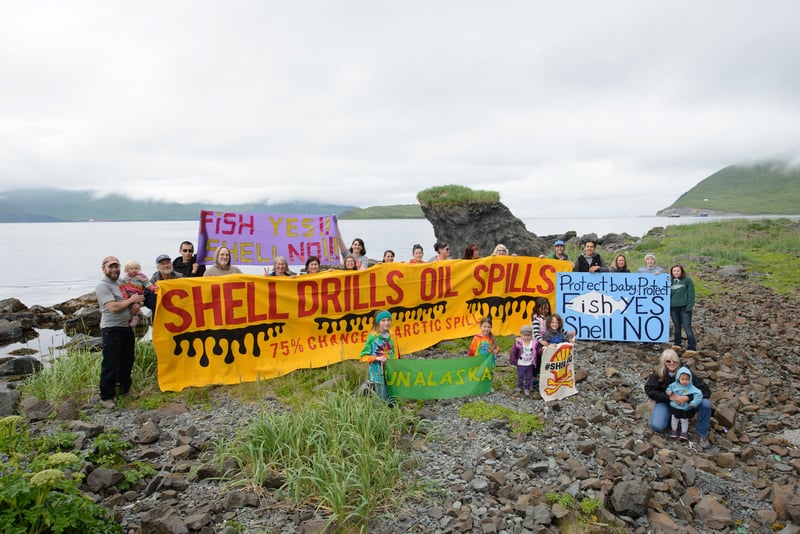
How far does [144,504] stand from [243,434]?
124cm

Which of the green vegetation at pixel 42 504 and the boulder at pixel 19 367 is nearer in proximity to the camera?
the green vegetation at pixel 42 504

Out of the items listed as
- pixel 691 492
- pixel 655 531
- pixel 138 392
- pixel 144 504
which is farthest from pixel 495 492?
pixel 138 392

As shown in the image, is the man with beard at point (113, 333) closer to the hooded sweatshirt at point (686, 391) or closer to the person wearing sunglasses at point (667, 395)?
the person wearing sunglasses at point (667, 395)

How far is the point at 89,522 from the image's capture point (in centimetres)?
398

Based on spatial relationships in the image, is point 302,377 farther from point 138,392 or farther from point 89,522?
point 89,522

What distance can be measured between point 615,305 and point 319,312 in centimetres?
623

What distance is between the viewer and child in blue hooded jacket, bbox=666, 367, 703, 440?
21.3ft

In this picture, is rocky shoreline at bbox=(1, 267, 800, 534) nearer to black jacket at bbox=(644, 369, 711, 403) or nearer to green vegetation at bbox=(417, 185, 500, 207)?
black jacket at bbox=(644, 369, 711, 403)

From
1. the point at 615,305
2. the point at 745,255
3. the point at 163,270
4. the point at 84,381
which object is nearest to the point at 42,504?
the point at 163,270

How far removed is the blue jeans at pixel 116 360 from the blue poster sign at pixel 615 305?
827cm

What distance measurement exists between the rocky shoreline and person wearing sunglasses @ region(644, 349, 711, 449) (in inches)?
8.4

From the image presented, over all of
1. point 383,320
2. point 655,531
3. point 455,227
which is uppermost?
point 455,227

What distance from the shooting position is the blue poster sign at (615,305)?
10.1 m

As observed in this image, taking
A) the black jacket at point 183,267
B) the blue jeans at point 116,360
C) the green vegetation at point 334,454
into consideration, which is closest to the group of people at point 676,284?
the green vegetation at point 334,454
